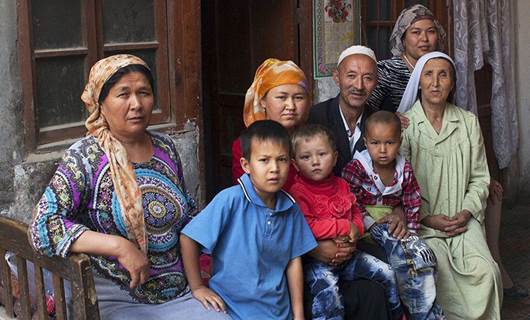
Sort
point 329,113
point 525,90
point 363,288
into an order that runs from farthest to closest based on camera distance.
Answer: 1. point 525,90
2. point 329,113
3. point 363,288

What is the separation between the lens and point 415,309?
12.0 ft

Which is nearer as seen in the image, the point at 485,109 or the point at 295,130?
the point at 295,130

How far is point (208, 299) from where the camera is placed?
3121 millimetres

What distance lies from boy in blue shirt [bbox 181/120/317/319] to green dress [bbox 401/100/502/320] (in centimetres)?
119

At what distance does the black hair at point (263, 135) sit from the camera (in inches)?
121

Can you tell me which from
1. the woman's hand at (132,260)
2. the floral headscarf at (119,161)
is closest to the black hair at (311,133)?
the floral headscarf at (119,161)

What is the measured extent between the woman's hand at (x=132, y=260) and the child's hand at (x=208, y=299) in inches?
13.7

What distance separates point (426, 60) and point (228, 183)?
2233 millimetres

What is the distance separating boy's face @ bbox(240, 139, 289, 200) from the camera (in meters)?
3.05

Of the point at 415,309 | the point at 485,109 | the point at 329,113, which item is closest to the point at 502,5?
the point at 485,109

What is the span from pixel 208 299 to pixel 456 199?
1643 mm

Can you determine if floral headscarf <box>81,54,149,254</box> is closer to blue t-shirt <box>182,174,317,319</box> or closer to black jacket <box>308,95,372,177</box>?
blue t-shirt <box>182,174,317,319</box>

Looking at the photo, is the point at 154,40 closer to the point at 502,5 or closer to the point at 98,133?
the point at 98,133

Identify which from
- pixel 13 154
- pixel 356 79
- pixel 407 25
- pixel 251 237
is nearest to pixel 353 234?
pixel 251 237
